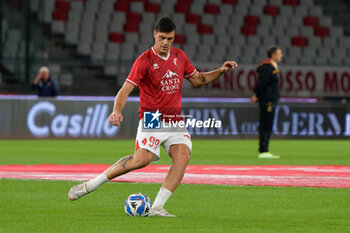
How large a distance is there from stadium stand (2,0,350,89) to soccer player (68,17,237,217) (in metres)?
17.4

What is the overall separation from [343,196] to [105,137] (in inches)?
579

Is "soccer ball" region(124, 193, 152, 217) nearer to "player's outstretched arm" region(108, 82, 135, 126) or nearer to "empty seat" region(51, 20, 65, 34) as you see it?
"player's outstretched arm" region(108, 82, 135, 126)

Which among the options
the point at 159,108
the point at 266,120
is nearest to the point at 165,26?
the point at 159,108

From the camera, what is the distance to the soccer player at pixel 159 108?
782 centimetres

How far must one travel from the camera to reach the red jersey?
26.1ft

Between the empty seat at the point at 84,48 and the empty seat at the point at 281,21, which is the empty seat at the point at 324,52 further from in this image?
the empty seat at the point at 84,48

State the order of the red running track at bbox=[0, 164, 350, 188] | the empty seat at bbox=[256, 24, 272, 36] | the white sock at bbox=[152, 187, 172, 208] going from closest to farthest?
the white sock at bbox=[152, 187, 172, 208] < the red running track at bbox=[0, 164, 350, 188] < the empty seat at bbox=[256, 24, 272, 36]

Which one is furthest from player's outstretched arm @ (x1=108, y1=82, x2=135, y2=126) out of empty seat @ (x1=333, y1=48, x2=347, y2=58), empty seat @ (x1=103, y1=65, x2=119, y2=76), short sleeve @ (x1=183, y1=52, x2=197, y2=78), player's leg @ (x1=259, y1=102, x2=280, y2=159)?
empty seat @ (x1=333, y1=48, x2=347, y2=58)

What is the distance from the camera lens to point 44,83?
23312mm

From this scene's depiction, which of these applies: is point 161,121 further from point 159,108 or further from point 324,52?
point 324,52

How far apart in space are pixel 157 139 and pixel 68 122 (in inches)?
628

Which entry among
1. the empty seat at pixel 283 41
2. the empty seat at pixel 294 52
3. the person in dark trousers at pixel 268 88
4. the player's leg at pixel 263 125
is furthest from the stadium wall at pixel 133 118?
the person in dark trousers at pixel 268 88

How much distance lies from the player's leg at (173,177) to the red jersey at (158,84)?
0.33 meters

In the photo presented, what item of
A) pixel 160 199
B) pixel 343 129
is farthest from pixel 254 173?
pixel 343 129
